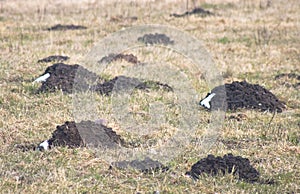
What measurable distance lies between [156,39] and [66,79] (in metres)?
4.37

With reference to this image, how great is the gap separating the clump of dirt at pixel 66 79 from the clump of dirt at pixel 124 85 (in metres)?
0.26

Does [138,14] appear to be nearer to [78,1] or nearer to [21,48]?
[78,1]

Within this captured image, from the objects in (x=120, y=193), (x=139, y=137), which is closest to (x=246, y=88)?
(x=139, y=137)

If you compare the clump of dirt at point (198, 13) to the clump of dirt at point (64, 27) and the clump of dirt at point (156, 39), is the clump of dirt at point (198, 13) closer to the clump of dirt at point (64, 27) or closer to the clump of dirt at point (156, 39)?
the clump of dirt at point (64, 27)

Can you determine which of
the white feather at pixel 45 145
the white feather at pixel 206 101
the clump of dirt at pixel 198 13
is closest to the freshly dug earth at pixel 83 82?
the white feather at pixel 206 101

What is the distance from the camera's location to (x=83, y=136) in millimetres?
6293

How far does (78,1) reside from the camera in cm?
1952

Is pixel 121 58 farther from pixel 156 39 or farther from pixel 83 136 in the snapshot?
pixel 83 136

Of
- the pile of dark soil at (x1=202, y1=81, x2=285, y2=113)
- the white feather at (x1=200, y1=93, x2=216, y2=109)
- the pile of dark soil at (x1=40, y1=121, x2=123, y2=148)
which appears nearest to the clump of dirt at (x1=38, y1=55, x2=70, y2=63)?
the pile of dark soil at (x1=202, y1=81, x2=285, y2=113)

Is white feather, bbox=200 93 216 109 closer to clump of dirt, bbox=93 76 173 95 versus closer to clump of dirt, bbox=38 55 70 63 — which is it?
clump of dirt, bbox=93 76 173 95

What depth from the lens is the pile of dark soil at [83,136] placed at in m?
6.22

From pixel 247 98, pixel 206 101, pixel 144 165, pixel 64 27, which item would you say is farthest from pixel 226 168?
pixel 64 27

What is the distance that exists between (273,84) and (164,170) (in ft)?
15.8

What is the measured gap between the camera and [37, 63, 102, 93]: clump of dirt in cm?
869
